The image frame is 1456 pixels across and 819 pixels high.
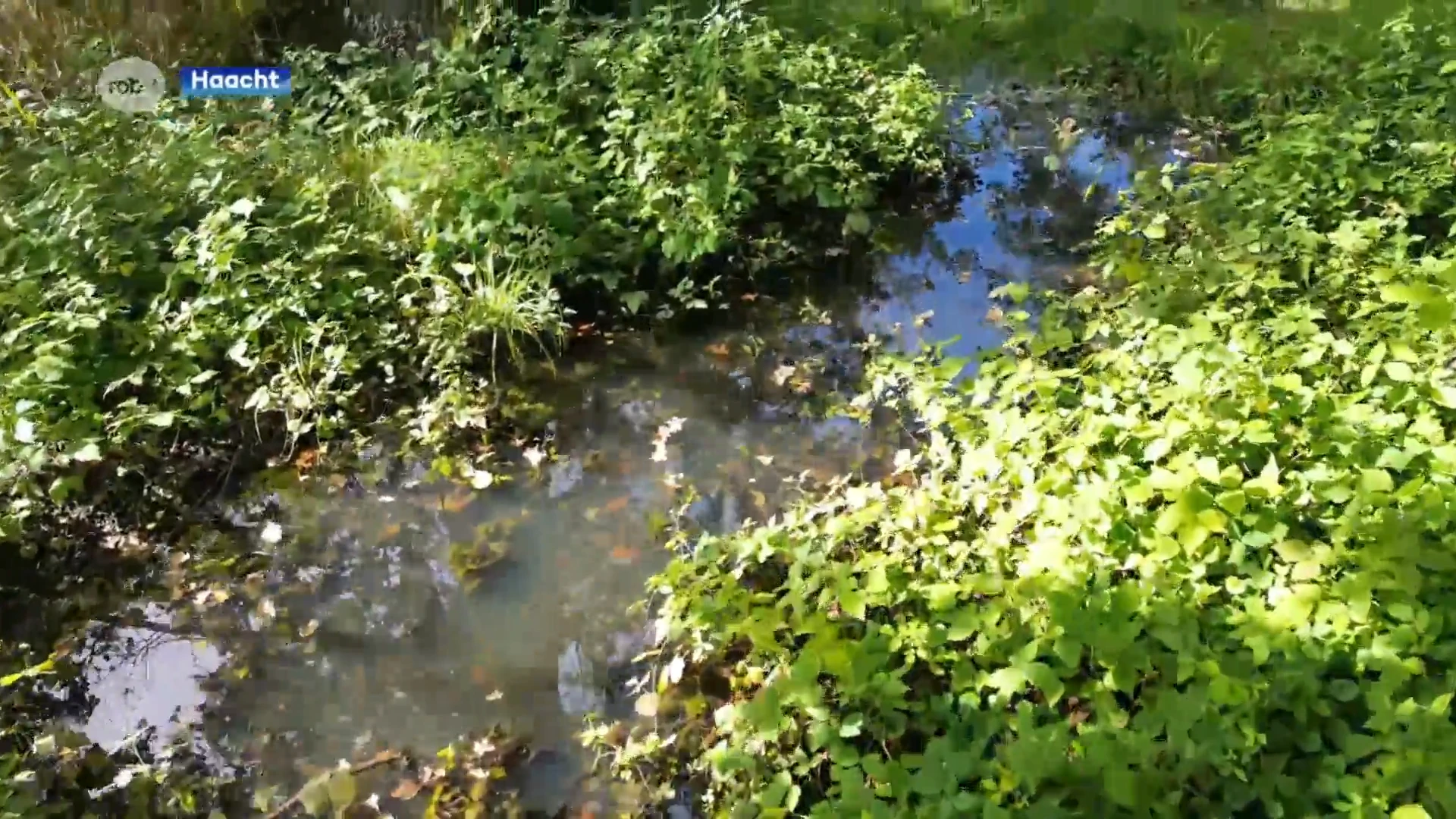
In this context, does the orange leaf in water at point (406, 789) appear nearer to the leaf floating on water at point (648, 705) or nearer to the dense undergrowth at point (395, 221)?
the leaf floating on water at point (648, 705)

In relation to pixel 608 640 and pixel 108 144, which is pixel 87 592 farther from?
pixel 108 144

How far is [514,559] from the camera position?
3.27 meters

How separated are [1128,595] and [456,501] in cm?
224

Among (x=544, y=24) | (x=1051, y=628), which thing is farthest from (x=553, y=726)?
(x=544, y=24)

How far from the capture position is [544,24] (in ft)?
18.9

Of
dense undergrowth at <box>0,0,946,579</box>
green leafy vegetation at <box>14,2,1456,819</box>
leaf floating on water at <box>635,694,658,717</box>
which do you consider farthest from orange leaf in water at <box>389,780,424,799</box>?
dense undergrowth at <box>0,0,946,579</box>

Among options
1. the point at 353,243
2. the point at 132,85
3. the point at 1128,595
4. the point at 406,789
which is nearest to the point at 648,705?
the point at 406,789

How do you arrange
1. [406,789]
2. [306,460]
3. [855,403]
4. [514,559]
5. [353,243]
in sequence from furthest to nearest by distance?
[353,243] → [855,403] → [306,460] → [514,559] → [406,789]

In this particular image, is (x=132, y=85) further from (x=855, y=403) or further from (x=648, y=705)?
(x=648, y=705)

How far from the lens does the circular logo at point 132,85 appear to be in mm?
5426

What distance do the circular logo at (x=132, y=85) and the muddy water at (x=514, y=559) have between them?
311cm

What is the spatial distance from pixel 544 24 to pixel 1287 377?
4.55 metres

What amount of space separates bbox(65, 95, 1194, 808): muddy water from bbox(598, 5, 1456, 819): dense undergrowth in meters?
0.28

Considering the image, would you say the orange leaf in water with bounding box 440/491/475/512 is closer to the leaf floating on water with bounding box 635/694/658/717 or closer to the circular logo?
the leaf floating on water with bounding box 635/694/658/717
